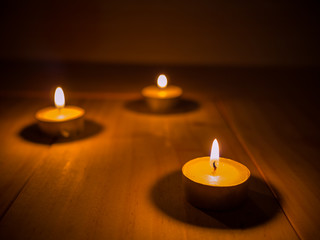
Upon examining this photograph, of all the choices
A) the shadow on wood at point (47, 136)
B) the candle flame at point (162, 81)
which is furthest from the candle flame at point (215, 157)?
the candle flame at point (162, 81)

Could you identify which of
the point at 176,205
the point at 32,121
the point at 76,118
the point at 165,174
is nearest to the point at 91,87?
the point at 32,121

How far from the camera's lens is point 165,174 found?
868 millimetres

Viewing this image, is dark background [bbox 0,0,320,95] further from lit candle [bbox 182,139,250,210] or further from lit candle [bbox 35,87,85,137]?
lit candle [bbox 182,139,250,210]

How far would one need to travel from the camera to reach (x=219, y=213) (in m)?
0.71

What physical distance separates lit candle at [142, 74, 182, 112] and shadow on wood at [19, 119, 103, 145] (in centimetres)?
22

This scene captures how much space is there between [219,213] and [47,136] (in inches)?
23.2

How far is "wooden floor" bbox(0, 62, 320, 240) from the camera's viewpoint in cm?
68

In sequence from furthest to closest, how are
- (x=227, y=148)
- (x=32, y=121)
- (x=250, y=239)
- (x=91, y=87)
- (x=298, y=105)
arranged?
(x=91, y=87) < (x=298, y=105) < (x=32, y=121) < (x=227, y=148) < (x=250, y=239)

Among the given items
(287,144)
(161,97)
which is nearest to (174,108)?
(161,97)

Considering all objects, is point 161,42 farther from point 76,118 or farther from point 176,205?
point 176,205

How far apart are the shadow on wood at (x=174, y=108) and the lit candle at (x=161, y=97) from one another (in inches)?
0.8

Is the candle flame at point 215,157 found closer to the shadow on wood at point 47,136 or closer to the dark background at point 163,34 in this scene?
the shadow on wood at point 47,136

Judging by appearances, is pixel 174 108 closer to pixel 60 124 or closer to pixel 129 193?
pixel 60 124

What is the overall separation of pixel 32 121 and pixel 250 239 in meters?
0.83
